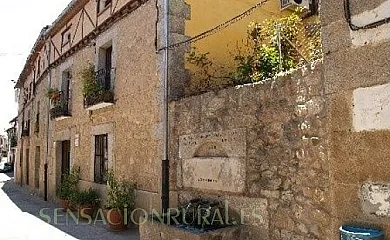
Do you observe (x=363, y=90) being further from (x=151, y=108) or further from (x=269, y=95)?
(x=151, y=108)

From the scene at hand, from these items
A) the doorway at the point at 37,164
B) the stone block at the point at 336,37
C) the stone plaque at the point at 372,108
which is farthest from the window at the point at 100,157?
the doorway at the point at 37,164

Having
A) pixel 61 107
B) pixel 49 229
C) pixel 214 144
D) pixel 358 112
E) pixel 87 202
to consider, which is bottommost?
pixel 49 229

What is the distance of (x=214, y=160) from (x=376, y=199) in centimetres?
222

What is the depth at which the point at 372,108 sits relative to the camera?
8.23 feet

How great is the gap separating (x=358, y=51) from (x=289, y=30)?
96.0 inches

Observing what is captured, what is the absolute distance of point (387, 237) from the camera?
93.2 inches

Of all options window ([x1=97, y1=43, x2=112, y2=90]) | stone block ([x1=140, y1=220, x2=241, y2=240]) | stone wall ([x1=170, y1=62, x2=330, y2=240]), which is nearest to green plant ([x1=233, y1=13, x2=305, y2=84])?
stone wall ([x1=170, y1=62, x2=330, y2=240])

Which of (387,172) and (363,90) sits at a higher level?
(363,90)

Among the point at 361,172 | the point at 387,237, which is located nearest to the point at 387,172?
the point at 361,172

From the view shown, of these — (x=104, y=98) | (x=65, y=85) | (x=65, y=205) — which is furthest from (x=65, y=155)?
(x=104, y=98)

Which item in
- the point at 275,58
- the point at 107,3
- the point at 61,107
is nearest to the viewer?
the point at 275,58

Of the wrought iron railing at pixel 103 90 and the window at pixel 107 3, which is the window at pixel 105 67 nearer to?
the wrought iron railing at pixel 103 90

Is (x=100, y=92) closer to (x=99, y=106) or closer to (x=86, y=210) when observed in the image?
(x=99, y=106)

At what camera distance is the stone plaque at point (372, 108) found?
243 centimetres
